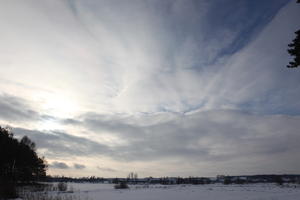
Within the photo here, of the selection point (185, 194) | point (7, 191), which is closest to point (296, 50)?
point (7, 191)

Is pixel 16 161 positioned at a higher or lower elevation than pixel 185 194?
higher

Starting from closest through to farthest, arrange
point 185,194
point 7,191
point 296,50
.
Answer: point 296,50 → point 7,191 → point 185,194

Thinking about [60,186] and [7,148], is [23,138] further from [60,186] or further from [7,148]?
[60,186]

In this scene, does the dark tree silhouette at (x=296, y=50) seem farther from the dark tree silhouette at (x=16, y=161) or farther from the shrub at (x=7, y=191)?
the dark tree silhouette at (x=16, y=161)

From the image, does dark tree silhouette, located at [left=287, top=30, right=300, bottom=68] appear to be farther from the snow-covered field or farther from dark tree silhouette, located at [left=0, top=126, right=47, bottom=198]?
dark tree silhouette, located at [left=0, top=126, right=47, bottom=198]

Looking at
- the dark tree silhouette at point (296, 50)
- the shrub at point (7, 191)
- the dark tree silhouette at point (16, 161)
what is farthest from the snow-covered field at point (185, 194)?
the dark tree silhouette at point (296, 50)

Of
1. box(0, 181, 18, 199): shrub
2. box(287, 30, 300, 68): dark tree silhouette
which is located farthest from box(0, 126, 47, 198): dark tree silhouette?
box(287, 30, 300, 68): dark tree silhouette

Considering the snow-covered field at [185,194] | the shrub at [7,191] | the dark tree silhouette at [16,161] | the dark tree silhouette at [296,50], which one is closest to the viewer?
the dark tree silhouette at [296,50]

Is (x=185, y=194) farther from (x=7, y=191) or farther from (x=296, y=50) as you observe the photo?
(x=296, y=50)

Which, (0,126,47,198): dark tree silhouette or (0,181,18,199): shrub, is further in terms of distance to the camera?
(0,126,47,198): dark tree silhouette

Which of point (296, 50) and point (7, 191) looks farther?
point (7, 191)


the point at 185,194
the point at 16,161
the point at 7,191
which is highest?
the point at 16,161

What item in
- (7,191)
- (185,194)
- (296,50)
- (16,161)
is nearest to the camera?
(296,50)

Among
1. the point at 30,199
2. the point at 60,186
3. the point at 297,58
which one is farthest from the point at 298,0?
the point at 60,186
